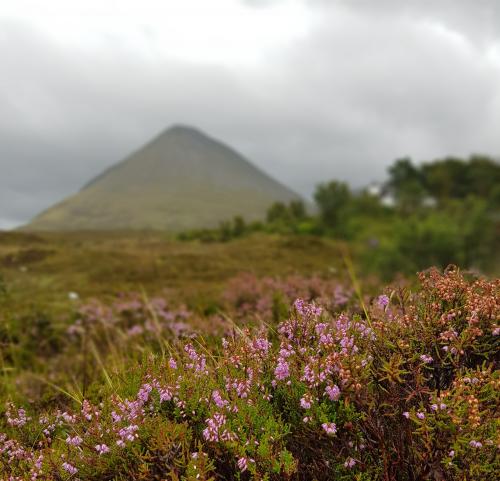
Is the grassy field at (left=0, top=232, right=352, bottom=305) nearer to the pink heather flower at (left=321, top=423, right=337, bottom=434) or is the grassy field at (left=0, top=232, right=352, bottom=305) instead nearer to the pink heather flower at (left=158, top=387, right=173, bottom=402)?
the pink heather flower at (left=158, top=387, right=173, bottom=402)

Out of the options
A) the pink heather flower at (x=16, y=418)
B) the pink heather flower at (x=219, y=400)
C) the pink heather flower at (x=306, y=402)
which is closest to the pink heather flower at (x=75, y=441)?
the pink heather flower at (x=219, y=400)

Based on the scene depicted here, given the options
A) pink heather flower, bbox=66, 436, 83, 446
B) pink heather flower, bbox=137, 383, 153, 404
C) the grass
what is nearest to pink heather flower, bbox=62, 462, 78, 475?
the grass

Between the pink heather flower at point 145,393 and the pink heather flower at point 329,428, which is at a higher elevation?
the pink heather flower at point 145,393

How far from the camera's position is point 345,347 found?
2682 mm

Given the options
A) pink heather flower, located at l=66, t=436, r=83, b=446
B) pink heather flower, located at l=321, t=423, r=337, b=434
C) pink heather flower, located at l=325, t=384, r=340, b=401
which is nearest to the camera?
pink heather flower, located at l=321, t=423, r=337, b=434

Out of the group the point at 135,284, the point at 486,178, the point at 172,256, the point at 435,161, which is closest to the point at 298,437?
the point at 135,284

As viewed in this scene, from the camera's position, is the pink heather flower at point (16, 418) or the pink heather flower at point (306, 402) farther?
the pink heather flower at point (16, 418)

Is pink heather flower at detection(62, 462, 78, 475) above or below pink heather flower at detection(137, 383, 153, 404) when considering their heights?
below

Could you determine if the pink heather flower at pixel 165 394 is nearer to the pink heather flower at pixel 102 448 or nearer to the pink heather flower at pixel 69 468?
the pink heather flower at pixel 102 448

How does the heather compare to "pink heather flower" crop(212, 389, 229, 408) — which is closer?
the heather

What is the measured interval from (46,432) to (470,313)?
9.41 ft

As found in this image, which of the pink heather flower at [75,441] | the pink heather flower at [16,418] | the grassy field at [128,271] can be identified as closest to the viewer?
the pink heather flower at [75,441]

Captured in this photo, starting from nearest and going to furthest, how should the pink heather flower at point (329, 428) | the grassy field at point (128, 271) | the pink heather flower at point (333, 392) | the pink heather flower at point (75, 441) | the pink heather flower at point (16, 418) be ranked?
the pink heather flower at point (329, 428) → the pink heather flower at point (333, 392) → the pink heather flower at point (75, 441) → the pink heather flower at point (16, 418) → the grassy field at point (128, 271)

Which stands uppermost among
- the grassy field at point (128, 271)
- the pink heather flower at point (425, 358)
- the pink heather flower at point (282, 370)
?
the pink heather flower at point (425, 358)
